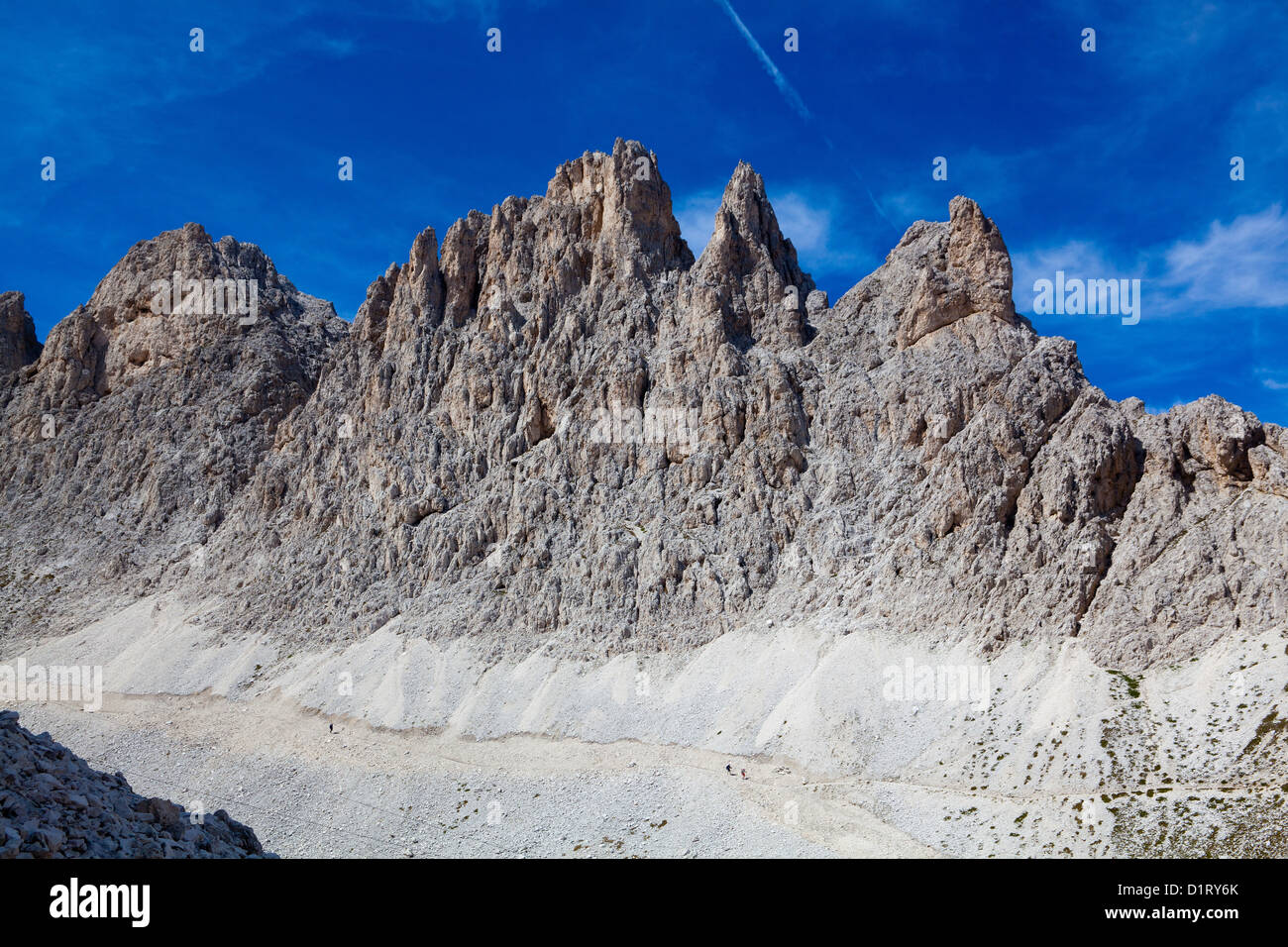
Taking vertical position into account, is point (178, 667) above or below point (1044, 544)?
below

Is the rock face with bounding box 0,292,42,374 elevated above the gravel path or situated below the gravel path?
above

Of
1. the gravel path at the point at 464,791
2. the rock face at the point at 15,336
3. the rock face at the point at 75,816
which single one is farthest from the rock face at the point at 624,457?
the rock face at the point at 75,816

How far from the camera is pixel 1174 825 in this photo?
47.6 meters

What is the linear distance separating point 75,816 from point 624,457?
3445 inches

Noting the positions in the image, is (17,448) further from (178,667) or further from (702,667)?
(702,667)

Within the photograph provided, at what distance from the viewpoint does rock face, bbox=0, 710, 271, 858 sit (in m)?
19.2

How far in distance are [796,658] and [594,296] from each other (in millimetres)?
63102

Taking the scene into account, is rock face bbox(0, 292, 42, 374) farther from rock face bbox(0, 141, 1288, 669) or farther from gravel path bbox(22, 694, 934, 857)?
gravel path bbox(22, 694, 934, 857)

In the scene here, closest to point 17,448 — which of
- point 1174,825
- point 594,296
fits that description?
point 594,296

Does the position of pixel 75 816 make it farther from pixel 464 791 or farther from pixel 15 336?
pixel 15 336

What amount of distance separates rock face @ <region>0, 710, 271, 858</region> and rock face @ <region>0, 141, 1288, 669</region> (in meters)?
62.2

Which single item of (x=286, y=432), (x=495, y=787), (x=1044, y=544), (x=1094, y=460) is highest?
(x=286, y=432)

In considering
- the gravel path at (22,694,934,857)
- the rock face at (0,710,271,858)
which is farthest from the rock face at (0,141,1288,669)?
the rock face at (0,710,271,858)
